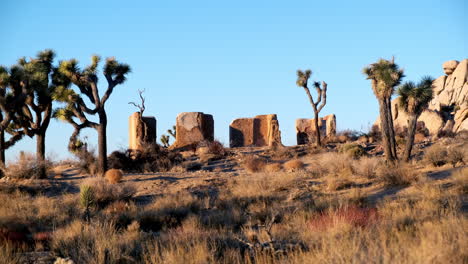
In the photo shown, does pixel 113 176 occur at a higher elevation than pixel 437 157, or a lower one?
lower

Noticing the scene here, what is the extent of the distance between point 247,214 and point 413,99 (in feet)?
41.7

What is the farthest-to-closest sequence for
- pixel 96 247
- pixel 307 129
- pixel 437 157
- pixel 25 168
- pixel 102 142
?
pixel 307 129, pixel 102 142, pixel 25 168, pixel 437 157, pixel 96 247

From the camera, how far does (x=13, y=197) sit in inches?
704

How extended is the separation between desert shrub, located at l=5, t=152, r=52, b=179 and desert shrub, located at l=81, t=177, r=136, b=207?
4.42 m

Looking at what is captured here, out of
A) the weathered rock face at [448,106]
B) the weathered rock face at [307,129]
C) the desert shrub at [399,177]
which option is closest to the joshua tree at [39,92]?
the desert shrub at [399,177]

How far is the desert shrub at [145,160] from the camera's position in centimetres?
2581

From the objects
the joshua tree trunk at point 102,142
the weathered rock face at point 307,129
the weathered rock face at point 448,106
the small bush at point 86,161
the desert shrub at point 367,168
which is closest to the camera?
the desert shrub at point 367,168

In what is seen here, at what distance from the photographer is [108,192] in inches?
679

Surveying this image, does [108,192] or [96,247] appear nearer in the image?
[96,247]

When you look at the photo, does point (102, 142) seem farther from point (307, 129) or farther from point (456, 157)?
point (307, 129)

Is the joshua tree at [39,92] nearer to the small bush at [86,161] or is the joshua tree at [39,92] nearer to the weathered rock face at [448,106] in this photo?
the small bush at [86,161]

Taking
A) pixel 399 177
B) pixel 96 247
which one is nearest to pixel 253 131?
pixel 399 177

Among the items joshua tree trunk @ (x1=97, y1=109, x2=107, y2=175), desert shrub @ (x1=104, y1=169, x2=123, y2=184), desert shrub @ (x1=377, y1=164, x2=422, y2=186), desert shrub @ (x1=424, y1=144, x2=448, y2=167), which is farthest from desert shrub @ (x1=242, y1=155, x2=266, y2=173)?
desert shrub @ (x1=377, y1=164, x2=422, y2=186)

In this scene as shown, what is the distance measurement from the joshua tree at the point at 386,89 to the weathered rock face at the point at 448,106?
14.1m
